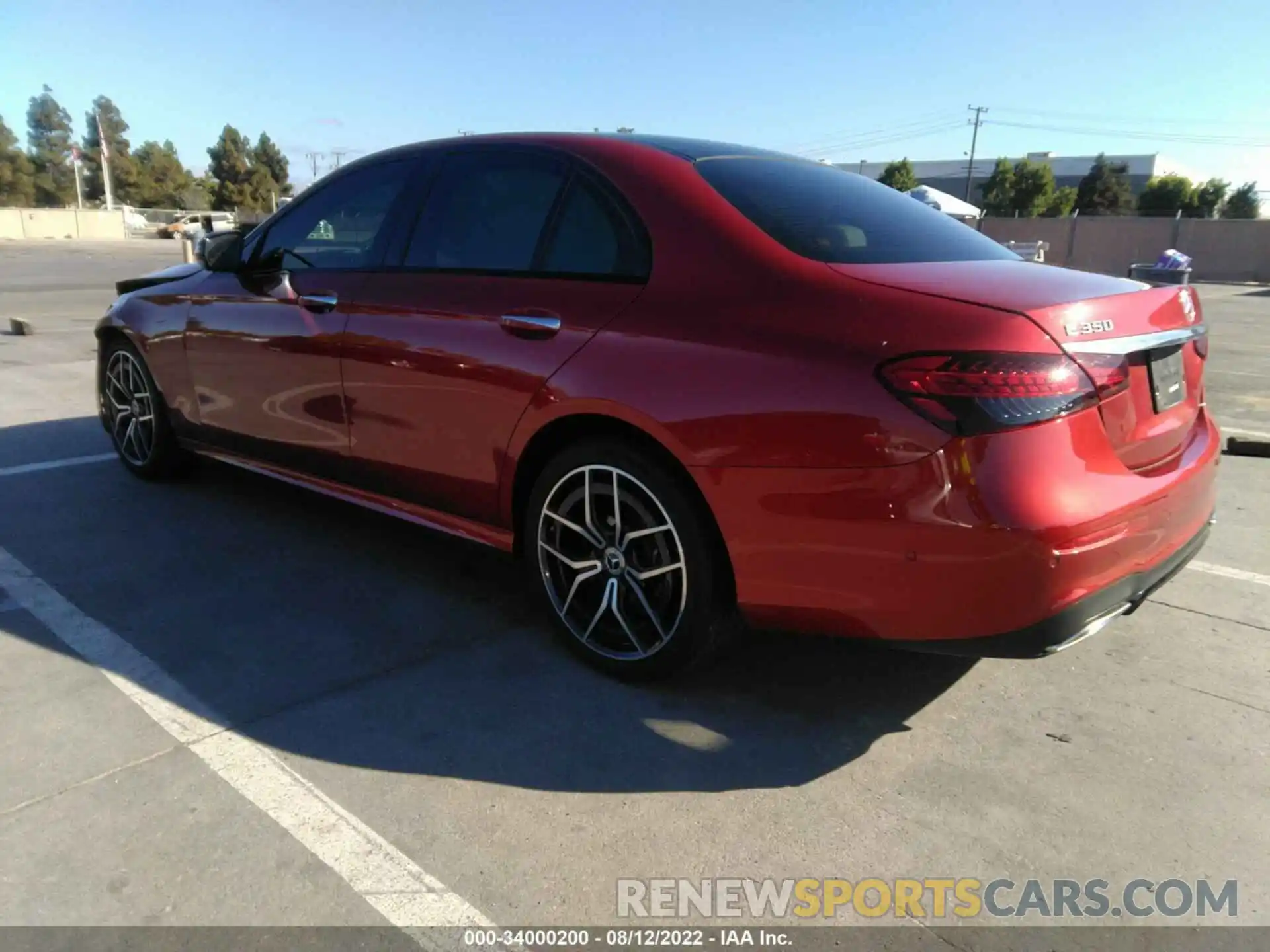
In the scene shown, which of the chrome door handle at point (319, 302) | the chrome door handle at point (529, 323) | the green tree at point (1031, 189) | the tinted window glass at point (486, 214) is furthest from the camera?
the green tree at point (1031, 189)

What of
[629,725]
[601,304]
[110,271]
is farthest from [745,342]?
[110,271]

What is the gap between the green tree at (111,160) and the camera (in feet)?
314

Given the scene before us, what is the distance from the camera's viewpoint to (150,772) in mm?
2523

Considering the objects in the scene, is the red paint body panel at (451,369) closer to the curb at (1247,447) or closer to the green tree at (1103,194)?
the curb at (1247,447)

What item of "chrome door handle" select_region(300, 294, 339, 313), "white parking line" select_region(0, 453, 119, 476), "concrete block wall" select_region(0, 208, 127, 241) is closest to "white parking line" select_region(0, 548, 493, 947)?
"chrome door handle" select_region(300, 294, 339, 313)

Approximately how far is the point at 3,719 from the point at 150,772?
0.62 m

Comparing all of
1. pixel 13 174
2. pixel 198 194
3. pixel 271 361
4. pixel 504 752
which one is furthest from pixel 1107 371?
pixel 198 194

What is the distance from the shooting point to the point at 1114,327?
96.7 inches

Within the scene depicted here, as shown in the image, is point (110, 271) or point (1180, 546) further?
point (110, 271)

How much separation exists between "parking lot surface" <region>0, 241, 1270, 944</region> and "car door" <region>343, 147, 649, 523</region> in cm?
59

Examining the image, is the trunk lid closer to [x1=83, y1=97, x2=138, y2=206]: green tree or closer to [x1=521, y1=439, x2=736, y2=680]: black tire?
[x1=521, y1=439, x2=736, y2=680]: black tire

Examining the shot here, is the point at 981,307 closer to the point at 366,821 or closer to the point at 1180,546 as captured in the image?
the point at 1180,546

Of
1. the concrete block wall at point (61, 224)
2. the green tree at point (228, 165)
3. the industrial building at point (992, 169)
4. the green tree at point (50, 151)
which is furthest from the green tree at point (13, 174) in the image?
the industrial building at point (992, 169)

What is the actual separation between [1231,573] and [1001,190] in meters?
72.5
